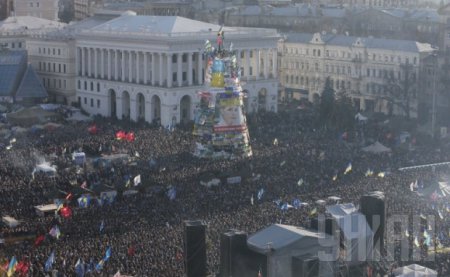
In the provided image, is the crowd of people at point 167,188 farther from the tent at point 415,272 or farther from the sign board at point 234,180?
the tent at point 415,272

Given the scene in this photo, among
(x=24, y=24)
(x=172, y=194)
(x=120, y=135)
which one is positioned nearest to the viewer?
(x=172, y=194)

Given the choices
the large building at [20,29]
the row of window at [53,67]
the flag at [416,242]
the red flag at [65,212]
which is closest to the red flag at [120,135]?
the red flag at [65,212]

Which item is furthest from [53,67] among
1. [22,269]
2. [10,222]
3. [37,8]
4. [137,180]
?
[22,269]

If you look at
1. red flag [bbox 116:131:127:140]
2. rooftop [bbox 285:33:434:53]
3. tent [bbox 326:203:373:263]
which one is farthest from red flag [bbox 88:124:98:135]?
tent [bbox 326:203:373:263]

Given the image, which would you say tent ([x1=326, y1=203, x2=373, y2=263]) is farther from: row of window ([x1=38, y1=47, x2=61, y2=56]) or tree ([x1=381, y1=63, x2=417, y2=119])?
row of window ([x1=38, y1=47, x2=61, y2=56])

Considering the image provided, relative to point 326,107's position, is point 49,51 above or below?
above

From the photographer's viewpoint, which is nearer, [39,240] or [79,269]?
[79,269]

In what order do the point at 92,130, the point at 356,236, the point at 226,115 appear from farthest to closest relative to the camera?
the point at 92,130 < the point at 226,115 < the point at 356,236

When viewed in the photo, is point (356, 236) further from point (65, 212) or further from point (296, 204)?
point (65, 212)
